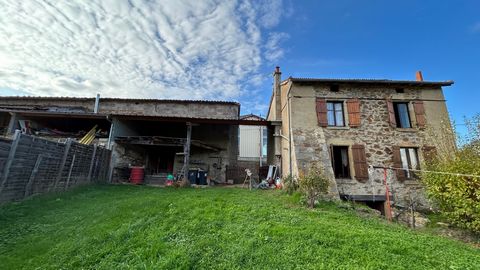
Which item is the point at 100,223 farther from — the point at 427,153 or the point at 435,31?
the point at 435,31

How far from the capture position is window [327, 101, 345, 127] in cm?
1021

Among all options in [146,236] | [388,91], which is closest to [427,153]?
[388,91]

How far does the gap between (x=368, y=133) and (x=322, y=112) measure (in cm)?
228

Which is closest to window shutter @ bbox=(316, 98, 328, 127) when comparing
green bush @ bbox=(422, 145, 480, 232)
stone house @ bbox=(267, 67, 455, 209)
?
stone house @ bbox=(267, 67, 455, 209)

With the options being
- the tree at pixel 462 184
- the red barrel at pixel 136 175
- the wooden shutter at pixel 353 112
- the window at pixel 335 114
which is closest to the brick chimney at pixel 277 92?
the window at pixel 335 114

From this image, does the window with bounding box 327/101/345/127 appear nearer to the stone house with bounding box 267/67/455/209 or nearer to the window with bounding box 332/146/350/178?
the stone house with bounding box 267/67/455/209

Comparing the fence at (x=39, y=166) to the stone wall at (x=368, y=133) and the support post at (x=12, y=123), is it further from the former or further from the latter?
the stone wall at (x=368, y=133)

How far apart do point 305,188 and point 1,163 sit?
8011 mm

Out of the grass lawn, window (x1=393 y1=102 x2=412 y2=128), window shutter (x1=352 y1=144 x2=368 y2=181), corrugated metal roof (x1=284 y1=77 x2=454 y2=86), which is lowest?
the grass lawn

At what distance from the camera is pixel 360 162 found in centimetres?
941

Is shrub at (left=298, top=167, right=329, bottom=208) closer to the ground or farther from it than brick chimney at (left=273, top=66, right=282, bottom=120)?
closer to the ground

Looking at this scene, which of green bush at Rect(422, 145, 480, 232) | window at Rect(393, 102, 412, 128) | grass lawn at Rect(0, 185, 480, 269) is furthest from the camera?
window at Rect(393, 102, 412, 128)

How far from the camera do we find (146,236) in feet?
12.6

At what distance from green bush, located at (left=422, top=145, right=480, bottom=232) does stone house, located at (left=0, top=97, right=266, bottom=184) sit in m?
7.34
